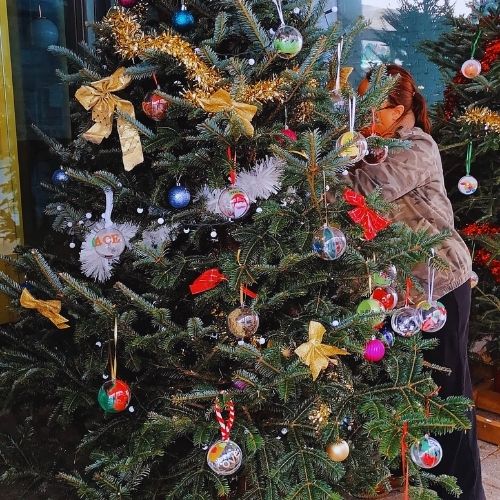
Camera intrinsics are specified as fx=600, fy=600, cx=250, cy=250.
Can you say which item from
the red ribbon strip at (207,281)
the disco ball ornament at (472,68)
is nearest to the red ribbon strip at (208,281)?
the red ribbon strip at (207,281)

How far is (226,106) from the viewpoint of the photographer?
1561mm

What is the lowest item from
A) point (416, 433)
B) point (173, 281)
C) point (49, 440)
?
point (49, 440)

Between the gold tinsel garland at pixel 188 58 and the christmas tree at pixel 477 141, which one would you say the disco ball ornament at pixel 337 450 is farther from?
the christmas tree at pixel 477 141

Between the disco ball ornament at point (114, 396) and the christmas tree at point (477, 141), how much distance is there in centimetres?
198

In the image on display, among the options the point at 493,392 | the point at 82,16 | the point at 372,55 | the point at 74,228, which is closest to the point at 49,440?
the point at 74,228

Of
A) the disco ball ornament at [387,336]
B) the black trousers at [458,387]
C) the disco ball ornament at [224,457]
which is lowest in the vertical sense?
the black trousers at [458,387]

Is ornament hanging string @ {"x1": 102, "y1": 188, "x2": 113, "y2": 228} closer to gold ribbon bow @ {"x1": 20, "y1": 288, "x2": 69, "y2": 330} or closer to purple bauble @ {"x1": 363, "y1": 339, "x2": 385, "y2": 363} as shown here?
gold ribbon bow @ {"x1": 20, "y1": 288, "x2": 69, "y2": 330}

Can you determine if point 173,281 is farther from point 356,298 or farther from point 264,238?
point 356,298

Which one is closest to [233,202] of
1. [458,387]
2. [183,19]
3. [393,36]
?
[183,19]

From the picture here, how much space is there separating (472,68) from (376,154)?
1.51 metres

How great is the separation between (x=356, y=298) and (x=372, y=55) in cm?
394

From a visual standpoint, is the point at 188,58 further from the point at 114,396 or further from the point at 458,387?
the point at 458,387

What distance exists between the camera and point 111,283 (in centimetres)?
200

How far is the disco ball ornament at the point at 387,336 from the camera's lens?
1.97 metres
